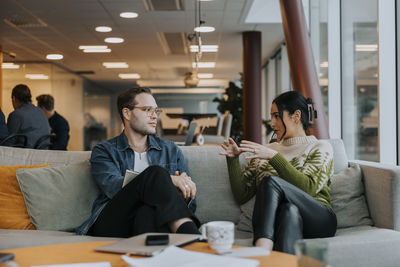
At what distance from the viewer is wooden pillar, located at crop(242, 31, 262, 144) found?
26.3ft

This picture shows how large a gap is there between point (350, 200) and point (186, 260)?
60.3 inches

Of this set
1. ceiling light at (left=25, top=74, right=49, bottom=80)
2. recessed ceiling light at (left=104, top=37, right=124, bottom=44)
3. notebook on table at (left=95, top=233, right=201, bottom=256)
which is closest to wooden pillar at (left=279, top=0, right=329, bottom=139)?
notebook on table at (left=95, top=233, right=201, bottom=256)

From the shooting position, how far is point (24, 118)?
16.1 feet

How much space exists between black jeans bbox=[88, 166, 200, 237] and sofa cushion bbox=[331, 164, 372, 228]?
0.96m

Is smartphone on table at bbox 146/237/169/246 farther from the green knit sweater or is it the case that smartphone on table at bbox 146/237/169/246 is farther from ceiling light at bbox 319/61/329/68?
ceiling light at bbox 319/61/329/68

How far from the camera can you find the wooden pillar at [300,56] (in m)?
4.11

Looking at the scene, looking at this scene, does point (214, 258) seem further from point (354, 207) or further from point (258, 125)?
point (258, 125)

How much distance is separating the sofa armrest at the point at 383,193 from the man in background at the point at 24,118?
3.59 metres

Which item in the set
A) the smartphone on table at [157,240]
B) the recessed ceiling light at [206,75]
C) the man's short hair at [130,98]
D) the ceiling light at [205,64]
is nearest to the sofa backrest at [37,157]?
the man's short hair at [130,98]

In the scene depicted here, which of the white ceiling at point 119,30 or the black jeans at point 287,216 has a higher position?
the white ceiling at point 119,30

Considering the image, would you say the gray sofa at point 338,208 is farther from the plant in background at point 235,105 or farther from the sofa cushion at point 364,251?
the plant in background at point 235,105

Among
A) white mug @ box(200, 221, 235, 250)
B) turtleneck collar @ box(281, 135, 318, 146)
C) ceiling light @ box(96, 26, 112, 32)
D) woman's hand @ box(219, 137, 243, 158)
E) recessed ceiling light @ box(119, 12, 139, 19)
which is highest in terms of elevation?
recessed ceiling light @ box(119, 12, 139, 19)

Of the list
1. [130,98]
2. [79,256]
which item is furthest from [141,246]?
[130,98]

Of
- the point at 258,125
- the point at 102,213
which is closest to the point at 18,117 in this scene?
the point at 102,213
